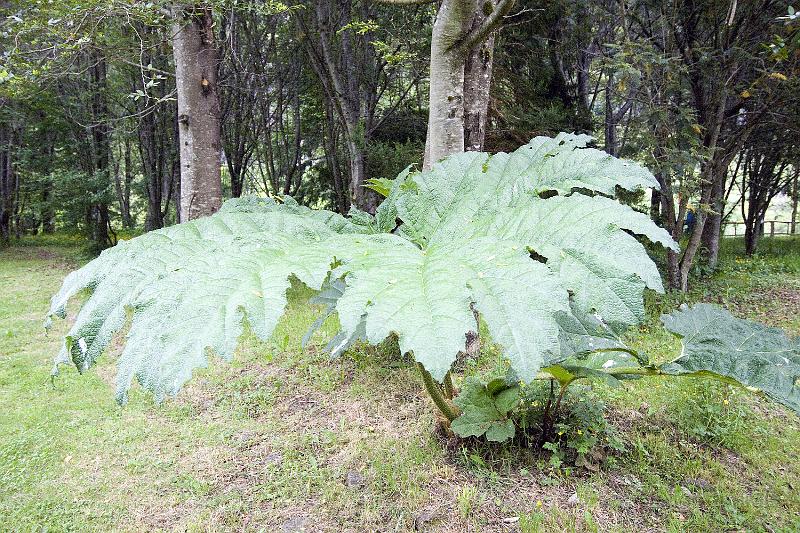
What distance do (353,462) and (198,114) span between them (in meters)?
3.75

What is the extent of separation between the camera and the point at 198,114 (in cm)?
484

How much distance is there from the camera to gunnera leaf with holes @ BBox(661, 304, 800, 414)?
1.78 m

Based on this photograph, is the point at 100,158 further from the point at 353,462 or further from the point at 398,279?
the point at 398,279

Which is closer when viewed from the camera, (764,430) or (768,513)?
(768,513)

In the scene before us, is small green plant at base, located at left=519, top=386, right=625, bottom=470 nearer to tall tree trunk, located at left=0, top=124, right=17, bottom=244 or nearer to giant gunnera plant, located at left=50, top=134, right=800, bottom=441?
giant gunnera plant, located at left=50, top=134, right=800, bottom=441

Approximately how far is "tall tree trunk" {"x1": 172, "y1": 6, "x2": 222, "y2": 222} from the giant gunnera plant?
3275mm

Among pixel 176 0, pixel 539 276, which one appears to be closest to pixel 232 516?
pixel 539 276

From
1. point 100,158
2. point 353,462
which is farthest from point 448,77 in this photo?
point 100,158

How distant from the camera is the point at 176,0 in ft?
13.1

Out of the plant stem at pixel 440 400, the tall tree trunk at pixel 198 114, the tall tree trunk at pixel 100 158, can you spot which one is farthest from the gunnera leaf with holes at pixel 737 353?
the tall tree trunk at pixel 100 158

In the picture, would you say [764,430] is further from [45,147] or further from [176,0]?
[45,147]

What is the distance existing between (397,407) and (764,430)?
2.29 m

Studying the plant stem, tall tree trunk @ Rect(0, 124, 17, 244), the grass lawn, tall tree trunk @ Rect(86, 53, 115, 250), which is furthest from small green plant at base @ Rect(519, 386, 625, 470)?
tall tree trunk @ Rect(0, 124, 17, 244)

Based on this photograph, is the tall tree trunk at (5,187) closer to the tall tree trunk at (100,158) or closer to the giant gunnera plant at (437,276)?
the tall tree trunk at (100,158)
